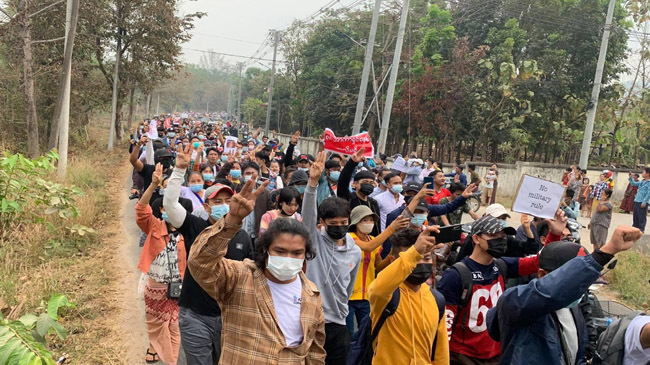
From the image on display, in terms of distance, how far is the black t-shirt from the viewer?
350 centimetres

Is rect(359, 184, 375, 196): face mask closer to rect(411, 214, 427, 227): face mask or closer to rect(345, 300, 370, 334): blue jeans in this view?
rect(411, 214, 427, 227): face mask

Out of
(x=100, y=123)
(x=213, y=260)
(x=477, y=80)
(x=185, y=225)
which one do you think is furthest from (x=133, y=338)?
(x=100, y=123)

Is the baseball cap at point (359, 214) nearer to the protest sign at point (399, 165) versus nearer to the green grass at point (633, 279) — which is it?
the green grass at point (633, 279)

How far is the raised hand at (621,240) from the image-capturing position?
2.26 meters

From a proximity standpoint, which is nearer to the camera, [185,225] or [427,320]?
[427,320]

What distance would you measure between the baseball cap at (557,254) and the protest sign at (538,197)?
49.4 inches

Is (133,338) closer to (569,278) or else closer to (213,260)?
(213,260)

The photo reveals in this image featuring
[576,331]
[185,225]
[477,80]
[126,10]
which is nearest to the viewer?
[576,331]

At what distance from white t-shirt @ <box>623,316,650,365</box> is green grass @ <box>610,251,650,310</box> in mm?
5354

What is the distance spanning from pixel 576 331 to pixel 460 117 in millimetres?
22018

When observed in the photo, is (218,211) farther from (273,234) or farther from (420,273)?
(420,273)

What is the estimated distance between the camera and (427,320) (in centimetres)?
285

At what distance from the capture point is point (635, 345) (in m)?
2.43

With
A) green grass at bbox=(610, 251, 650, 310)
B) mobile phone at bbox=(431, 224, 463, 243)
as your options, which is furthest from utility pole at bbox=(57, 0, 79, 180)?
green grass at bbox=(610, 251, 650, 310)
